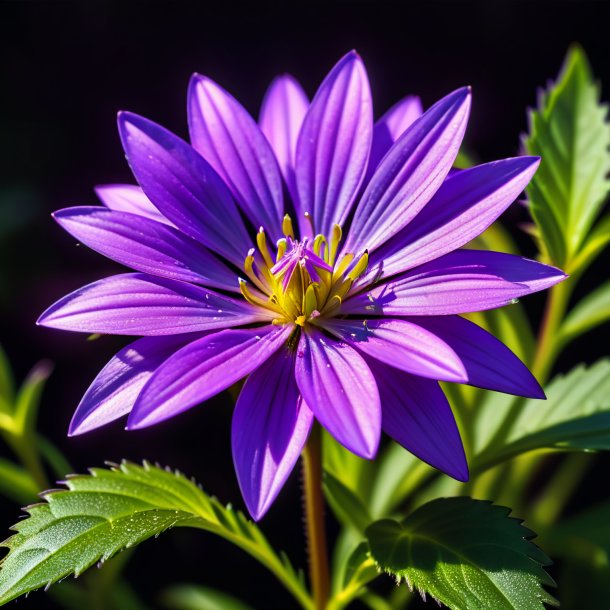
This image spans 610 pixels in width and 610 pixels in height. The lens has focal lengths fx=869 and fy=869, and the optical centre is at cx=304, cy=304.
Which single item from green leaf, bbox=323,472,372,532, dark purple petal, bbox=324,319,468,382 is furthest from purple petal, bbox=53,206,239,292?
green leaf, bbox=323,472,372,532

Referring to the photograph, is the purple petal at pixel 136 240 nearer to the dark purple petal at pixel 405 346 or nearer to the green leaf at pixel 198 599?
the dark purple petal at pixel 405 346

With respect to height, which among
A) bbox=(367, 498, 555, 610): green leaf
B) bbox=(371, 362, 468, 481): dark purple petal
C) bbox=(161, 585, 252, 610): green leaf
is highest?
bbox=(371, 362, 468, 481): dark purple petal

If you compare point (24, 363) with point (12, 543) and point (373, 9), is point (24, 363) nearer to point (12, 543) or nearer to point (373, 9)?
point (12, 543)

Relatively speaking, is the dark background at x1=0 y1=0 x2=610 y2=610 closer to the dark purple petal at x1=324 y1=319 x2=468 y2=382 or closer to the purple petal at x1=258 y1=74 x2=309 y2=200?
the purple petal at x1=258 y1=74 x2=309 y2=200

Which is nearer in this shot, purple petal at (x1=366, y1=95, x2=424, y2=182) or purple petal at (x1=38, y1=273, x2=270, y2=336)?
purple petal at (x1=38, y1=273, x2=270, y2=336)

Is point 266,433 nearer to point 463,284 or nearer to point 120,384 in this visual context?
point 120,384

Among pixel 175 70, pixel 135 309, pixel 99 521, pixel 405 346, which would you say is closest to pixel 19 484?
pixel 99 521

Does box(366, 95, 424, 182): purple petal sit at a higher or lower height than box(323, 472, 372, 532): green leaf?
higher
